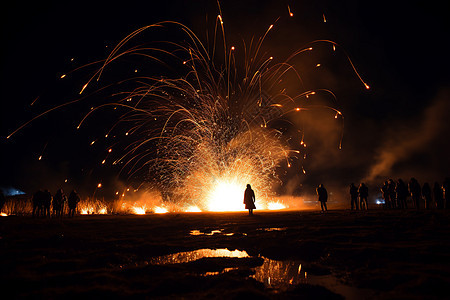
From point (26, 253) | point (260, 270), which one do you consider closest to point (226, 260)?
point (260, 270)

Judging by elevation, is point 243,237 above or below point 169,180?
below

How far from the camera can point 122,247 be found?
7.39 m

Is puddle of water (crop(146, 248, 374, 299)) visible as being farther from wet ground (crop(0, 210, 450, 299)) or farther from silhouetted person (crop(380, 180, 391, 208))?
silhouetted person (crop(380, 180, 391, 208))

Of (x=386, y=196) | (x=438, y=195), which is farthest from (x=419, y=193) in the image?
(x=386, y=196)

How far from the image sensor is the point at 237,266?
5.52 m

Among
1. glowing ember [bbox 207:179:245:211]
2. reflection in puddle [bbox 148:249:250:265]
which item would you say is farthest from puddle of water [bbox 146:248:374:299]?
glowing ember [bbox 207:179:245:211]

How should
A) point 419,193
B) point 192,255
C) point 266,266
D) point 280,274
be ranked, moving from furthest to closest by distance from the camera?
point 419,193 < point 192,255 < point 266,266 < point 280,274

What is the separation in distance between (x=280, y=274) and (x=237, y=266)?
3.00 feet

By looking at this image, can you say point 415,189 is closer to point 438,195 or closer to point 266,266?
point 438,195

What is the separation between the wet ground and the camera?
13.0 ft

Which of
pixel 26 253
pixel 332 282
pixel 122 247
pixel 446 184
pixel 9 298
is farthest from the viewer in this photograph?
pixel 446 184

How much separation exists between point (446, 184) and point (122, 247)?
57.7 ft

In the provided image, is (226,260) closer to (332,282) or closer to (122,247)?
(332,282)

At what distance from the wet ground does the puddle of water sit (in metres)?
0.01
